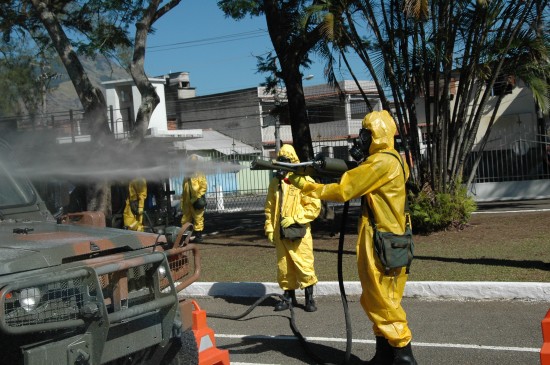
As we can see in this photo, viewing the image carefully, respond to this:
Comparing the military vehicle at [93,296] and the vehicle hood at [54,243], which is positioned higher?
the vehicle hood at [54,243]

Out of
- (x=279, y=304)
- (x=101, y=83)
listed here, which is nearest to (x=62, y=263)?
(x=279, y=304)

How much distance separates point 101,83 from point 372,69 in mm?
19246

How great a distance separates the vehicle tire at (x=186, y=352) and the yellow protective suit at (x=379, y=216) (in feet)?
4.38

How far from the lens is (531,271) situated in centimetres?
879

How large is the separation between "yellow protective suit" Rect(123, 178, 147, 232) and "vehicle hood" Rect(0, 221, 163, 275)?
31.5 ft

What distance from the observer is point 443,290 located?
814 cm

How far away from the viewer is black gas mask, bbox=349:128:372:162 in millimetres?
5445

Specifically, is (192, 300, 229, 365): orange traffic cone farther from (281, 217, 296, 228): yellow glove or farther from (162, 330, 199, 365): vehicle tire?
(281, 217, 296, 228): yellow glove

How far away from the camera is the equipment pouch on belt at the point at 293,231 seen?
770 centimetres

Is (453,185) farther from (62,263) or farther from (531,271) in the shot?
(62,263)

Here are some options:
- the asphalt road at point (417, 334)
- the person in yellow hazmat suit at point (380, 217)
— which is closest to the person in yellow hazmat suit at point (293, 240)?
the asphalt road at point (417, 334)

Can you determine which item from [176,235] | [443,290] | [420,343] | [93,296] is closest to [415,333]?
[420,343]

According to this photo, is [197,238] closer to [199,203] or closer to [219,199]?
Answer: [199,203]

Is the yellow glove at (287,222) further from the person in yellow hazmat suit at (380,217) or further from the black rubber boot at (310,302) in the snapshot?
the person in yellow hazmat suit at (380,217)
